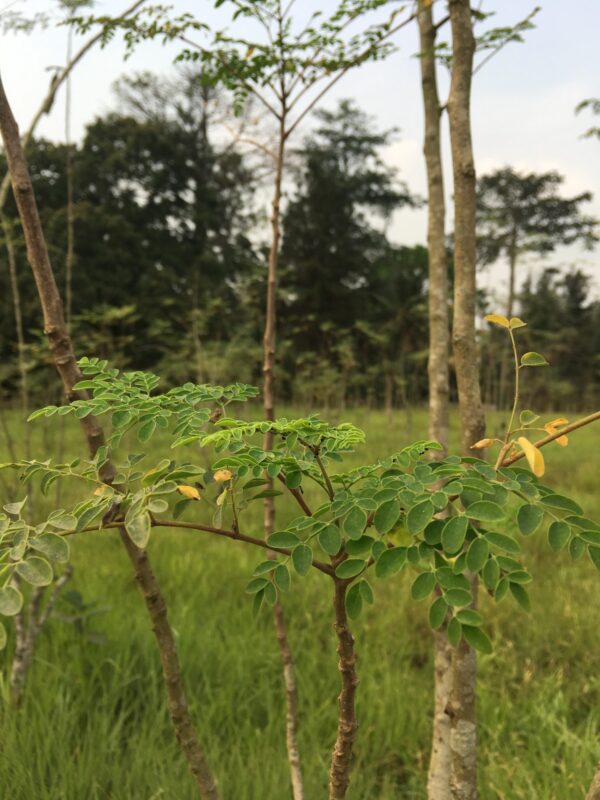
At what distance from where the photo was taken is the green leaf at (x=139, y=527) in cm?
72

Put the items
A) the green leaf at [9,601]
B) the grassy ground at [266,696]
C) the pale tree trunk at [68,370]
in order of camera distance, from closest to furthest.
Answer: the green leaf at [9,601]
the pale tree trunk at [68,370]
the grassy ground at [266,696]

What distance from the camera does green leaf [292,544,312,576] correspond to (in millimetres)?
760

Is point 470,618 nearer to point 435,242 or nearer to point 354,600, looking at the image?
point 354,600

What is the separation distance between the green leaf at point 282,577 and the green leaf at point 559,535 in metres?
0.36

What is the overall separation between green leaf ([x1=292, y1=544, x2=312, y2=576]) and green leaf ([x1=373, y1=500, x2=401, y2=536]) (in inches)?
4.3

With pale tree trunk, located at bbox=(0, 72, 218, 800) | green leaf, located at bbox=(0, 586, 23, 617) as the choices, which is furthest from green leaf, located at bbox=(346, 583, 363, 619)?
pale tree trunk, located at bbox=(0, 72, 218, 800)

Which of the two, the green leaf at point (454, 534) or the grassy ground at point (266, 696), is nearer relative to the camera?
the green leaf at point (454, 534)

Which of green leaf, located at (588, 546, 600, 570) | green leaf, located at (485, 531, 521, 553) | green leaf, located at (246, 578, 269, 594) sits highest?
green leaf, located at (485, 531, 521, 553)

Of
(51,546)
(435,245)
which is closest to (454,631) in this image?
(51,546)

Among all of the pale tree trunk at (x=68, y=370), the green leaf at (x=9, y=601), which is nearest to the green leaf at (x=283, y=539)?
the green leaf at (x=9, y=601)

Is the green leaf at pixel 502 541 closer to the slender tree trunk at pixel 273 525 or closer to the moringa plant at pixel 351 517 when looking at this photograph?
the moringa plant at pixel 351 517

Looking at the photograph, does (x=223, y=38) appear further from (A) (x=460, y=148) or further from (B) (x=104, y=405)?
(B) (x=104, y=405)

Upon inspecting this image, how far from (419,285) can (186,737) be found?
72.2 ft

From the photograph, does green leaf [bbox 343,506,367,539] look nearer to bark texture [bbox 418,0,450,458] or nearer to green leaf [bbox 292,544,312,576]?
green leaf [bbox 292,544,312,576]
